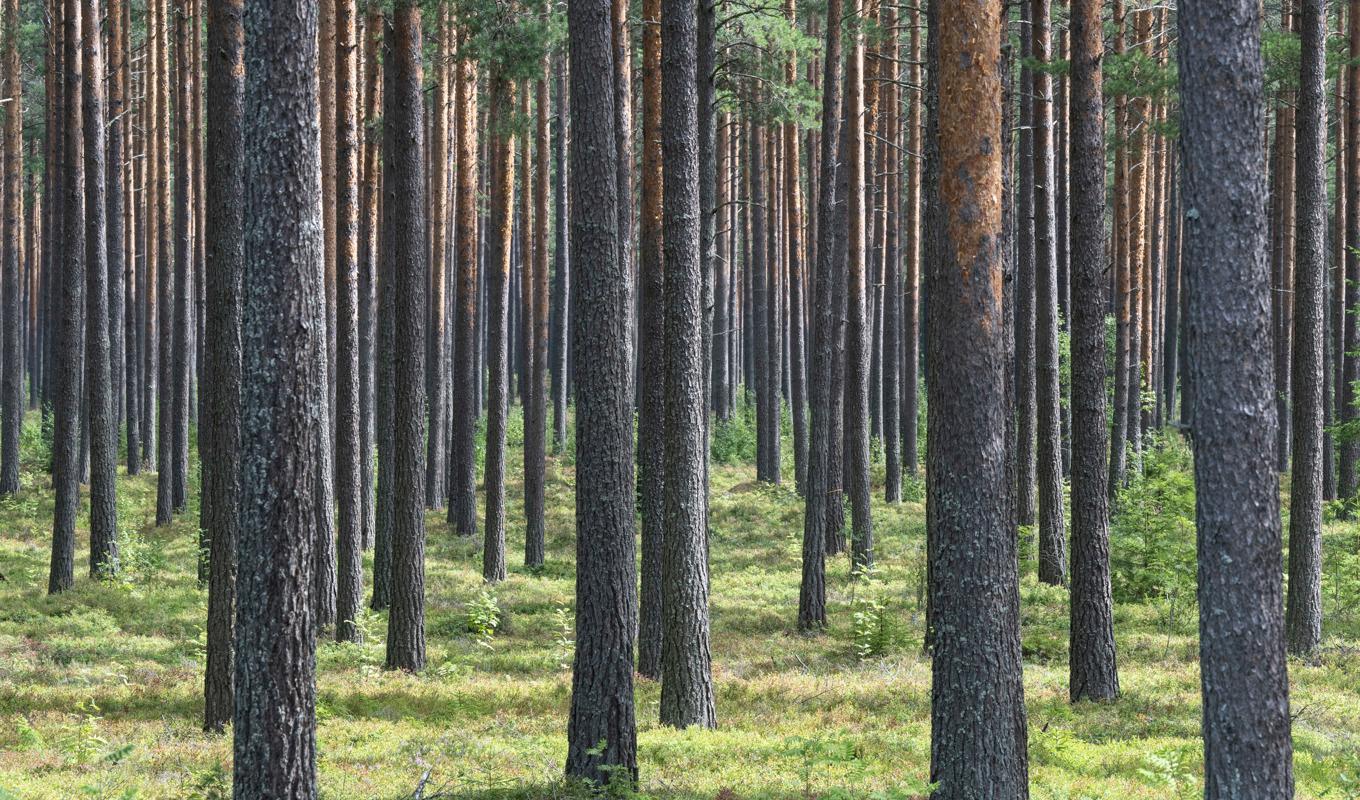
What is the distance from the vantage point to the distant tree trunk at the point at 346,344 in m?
15.0

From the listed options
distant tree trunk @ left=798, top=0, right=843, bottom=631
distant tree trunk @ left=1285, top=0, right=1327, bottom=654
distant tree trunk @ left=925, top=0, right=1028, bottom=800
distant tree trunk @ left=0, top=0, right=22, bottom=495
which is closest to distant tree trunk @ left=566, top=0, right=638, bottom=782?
distant tree trunk @ left=925, top=0, right=1028, bottom=800

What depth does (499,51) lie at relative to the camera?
14602mm

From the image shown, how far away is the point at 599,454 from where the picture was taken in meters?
8.18

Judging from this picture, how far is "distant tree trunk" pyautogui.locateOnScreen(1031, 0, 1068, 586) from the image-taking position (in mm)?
16750

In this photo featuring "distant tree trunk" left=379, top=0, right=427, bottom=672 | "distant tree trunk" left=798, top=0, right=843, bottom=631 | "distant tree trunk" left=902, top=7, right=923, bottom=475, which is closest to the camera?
"distant tree trunk" left=379, top=0, right=427, bottom=672

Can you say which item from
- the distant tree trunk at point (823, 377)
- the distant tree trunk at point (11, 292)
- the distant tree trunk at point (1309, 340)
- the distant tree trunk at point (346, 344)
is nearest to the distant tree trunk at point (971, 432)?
the distant tree trunk at point (1309, 340)

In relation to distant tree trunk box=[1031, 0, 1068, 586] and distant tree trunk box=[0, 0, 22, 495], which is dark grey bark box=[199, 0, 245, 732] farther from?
distant tree trunk box=[0, 0, 22, 495]

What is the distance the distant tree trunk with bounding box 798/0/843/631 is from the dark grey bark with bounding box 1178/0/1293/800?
1035 centimetres

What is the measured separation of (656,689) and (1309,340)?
26.7 ft

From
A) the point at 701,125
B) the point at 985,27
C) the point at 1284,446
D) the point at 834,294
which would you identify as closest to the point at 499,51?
the point at 701,125

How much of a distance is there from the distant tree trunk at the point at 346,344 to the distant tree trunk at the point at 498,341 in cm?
304

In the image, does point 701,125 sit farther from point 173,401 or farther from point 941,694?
point 173,401

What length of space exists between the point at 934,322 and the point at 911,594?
12031mm

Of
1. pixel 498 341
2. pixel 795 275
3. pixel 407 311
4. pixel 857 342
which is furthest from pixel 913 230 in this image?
pixel 407 311
